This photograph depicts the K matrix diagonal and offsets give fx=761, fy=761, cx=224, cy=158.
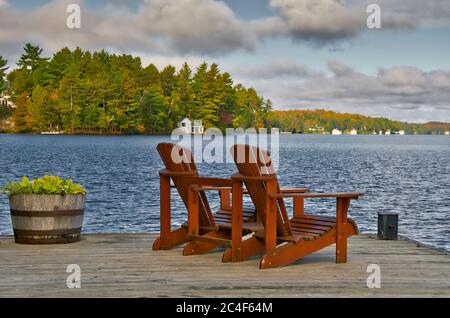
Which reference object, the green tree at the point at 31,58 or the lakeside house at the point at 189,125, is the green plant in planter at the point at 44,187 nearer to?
the lakeside house at the point at 189,125

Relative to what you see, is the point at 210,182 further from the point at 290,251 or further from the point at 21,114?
the point at 21,114

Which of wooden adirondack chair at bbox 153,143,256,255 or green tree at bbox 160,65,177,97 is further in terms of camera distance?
green tree at bbox 160,65,177,97

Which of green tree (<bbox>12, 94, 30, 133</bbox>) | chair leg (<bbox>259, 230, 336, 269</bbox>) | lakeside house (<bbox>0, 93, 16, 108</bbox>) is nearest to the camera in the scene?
chair leg (<bbox>259, 230, 336, 269</bbox>)

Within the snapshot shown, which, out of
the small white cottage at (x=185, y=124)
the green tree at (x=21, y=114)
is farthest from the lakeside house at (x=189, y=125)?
the green tree at (x=21, y=114)

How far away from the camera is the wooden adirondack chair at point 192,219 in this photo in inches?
363

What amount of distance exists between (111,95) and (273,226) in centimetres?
13974

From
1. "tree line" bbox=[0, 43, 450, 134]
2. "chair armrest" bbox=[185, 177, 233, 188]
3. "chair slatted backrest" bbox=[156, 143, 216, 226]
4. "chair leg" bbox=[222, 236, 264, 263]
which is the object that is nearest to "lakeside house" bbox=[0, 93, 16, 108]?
"tree line" bbox=[0, 43, 450, 134]

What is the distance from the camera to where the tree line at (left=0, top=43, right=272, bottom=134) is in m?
147

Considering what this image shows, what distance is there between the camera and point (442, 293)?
7.01 m

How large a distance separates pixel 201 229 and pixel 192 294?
2.61 meters

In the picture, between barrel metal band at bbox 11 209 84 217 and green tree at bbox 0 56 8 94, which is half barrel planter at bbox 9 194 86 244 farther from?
green tree at bbox 0 56 8 94

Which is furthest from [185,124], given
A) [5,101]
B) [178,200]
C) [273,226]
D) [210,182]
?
[273,226]

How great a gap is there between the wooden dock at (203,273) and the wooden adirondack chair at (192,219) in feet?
0.65
